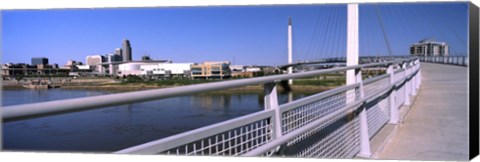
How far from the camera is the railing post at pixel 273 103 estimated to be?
1646mm

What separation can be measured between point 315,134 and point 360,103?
61cm

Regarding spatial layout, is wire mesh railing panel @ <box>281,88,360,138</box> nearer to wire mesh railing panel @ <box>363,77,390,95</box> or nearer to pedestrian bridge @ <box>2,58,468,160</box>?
pedestrian bridge @ <box>2,58,468,160</box>

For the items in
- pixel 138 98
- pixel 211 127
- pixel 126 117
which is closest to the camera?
→ pixel 138 98

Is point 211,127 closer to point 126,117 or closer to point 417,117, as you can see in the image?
point 417,117

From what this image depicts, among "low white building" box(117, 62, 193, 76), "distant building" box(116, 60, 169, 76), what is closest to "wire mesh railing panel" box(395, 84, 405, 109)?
"low white building" box(117, 62, 193, 76)

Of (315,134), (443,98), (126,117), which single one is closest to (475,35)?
(315,134)

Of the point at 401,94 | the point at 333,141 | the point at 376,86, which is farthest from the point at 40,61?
the point at 333,141

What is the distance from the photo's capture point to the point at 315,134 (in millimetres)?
2121

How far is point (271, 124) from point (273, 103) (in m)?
0.08

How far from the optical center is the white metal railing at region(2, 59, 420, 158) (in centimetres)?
109

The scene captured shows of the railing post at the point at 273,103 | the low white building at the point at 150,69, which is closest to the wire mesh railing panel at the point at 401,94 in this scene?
the railing post at the point at 273,103

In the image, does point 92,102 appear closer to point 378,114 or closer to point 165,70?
point 378,114

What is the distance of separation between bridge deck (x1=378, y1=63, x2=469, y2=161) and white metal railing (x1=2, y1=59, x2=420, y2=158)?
0.27 meters

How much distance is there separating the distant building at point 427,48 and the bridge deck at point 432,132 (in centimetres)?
189
